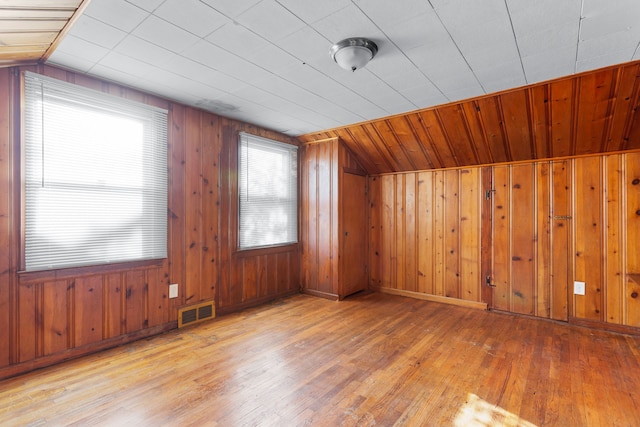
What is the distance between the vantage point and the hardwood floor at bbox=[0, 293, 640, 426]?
171 cm

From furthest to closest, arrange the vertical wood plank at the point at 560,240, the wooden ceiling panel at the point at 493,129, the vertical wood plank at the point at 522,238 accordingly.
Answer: the vertical wood plank at the point at 522,238 → the vertical wood plank at the point at 560,240 → the wooden ceiling panel at the point at 493,129

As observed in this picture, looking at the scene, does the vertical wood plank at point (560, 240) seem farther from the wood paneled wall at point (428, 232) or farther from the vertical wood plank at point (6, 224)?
the vertical wood plank at point (6, 224)

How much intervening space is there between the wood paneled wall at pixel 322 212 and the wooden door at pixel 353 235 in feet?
0.33

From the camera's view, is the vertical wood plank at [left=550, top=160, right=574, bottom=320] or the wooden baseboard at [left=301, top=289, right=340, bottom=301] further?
the wooden baseboard at [left=301, top=289, right=340, bottom=301]

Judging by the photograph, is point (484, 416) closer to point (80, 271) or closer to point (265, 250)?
point (265, 250)

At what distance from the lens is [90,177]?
2.44 metres

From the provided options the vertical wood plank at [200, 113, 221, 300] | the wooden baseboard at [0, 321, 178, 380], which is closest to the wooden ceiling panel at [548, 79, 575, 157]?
the vertical wood plank at [200, 113, 221, 300]

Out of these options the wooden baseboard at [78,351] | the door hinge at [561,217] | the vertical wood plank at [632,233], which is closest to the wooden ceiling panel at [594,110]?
the vertical wood plank at [632,233]

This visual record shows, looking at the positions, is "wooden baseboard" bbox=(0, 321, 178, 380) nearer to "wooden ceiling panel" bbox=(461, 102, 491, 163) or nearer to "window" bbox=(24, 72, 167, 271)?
"window" bbox=(24, 72, 167, 271)

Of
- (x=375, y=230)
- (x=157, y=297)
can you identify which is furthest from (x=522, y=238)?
(x=157, y=297)

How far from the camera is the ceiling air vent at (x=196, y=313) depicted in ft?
9.91

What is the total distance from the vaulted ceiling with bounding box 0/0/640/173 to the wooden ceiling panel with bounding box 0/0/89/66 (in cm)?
1

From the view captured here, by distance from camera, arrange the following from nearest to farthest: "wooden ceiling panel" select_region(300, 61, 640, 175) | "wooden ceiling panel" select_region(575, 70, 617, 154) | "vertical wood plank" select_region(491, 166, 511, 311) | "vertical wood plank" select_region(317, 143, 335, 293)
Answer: "wooden ceiling panel" select_region(575, 70, 617, 154)
"wooden ceiling panel" select_region(300, 61, 640, 175)
"vertical wood plank" select_region(491, 166, 511, 311)
"vertical wood plank" select_region(317, 143, 335, 293)

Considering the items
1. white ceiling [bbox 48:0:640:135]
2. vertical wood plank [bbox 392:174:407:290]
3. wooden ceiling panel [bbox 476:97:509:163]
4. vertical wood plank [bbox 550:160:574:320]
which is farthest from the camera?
vertical wood plank [bbox 392:174:407:290]
